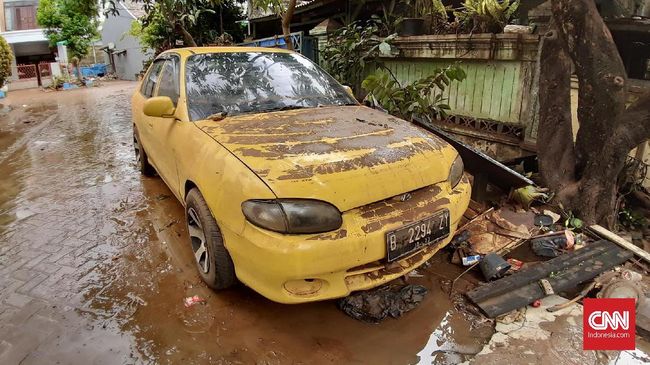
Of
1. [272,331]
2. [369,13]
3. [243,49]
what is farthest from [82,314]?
[369,13]

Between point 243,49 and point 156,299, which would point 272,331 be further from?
point 243,49

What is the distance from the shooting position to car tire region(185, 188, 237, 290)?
2537 millimetres

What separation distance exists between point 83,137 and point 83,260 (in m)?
5.81

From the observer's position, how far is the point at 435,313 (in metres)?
2.63

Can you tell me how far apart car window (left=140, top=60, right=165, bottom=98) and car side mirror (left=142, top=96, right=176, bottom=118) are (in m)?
1.21

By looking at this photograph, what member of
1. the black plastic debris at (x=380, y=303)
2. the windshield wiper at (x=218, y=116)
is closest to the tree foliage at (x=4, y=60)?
the windshield wiper at (x=218, y=116)

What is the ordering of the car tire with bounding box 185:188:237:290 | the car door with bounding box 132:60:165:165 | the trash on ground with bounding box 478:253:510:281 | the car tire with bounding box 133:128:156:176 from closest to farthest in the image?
the car tire with bounding box 185:188:237:290 → the trash on ground with bounding box 478:253:510:281 → the car door with bounding box 132:60:165:165 → the car tire with bounding box 133:128:156:176

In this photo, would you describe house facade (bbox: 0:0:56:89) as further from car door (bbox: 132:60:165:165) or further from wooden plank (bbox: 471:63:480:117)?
wooden plank (bbox: 471:63:480:117)

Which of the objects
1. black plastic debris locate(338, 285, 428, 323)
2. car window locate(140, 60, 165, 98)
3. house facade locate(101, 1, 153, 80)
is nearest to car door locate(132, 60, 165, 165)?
car window locate(140, 60, 165, 98)

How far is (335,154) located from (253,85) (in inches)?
55.2

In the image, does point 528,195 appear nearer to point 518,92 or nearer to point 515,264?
point 515,264

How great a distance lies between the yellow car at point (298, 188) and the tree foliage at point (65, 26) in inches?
950

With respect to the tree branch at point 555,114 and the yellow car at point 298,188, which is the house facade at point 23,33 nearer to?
the yellow car at point 298,188

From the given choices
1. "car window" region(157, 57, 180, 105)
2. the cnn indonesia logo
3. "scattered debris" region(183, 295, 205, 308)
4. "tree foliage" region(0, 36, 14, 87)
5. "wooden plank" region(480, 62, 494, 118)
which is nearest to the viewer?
the cnn indonesia logo
